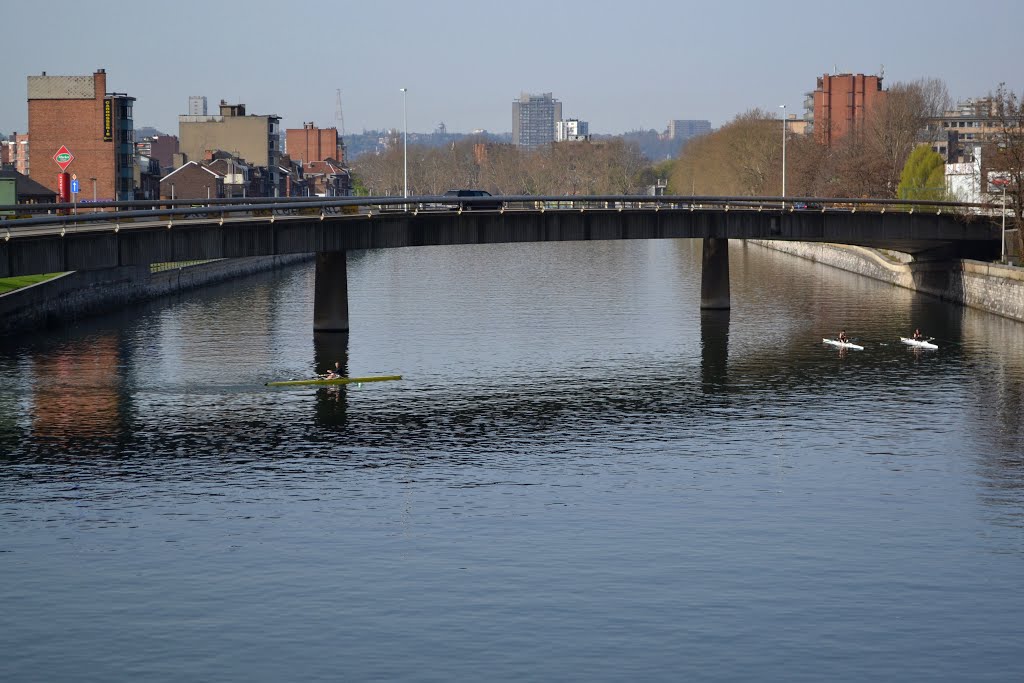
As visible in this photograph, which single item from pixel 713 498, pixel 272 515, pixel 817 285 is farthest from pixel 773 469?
pixel 817 285

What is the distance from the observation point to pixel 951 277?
115 meters

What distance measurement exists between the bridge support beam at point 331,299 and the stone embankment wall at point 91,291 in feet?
56.8

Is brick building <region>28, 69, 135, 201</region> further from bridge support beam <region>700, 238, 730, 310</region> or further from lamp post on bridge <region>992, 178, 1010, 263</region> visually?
lamp post on bridge <region>992, 178, 1010, 263</region>

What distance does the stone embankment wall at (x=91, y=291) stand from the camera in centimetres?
8925

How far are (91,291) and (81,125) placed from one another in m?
82.1

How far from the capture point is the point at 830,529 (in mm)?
45188

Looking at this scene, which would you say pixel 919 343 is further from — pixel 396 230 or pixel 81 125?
pixel 81 125

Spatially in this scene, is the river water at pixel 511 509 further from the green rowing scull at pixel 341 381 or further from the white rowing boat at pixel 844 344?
the white rowing boat at pixel 844 344

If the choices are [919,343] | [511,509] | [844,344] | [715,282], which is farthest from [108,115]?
[511,509]

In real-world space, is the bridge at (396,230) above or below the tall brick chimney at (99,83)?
below

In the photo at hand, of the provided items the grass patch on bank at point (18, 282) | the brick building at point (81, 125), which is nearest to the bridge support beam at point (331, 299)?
the grass patch on bank at point (18, 282)

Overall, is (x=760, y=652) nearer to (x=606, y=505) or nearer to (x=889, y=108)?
(x=606, y=505)

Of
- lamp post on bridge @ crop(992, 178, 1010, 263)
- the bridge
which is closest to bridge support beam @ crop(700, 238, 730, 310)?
the bridge

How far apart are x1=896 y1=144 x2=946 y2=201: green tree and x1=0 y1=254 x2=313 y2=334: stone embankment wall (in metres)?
71.9
